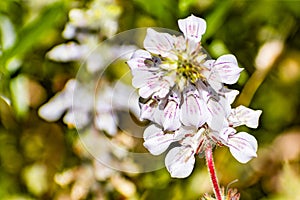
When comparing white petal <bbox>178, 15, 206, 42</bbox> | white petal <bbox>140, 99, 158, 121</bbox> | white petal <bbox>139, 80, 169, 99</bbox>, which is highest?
white petal <bbox>178, 15, 206, 42</bbox>

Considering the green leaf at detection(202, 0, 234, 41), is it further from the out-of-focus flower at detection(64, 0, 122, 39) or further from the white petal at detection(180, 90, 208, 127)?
the white petal at detection(180, 90, 208, 127)

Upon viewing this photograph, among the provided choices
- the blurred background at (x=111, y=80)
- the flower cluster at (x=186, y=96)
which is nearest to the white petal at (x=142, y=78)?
the flower cluster at (x=186, y=96)

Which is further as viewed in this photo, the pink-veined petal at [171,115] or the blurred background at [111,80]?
the blurred background at [111,80]

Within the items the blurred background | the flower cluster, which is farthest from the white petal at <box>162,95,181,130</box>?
the blurred background

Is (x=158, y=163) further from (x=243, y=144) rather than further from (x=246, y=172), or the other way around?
(x=243, y=144)

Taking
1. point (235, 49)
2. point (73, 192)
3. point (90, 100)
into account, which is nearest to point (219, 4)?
point (235, 49)

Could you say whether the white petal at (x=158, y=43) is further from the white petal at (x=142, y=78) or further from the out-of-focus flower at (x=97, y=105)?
the out-of-focus flower at (x=97, y=105)

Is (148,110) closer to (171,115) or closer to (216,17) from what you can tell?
(171,115)

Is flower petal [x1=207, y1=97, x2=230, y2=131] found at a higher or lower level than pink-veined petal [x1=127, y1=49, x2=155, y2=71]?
lower
